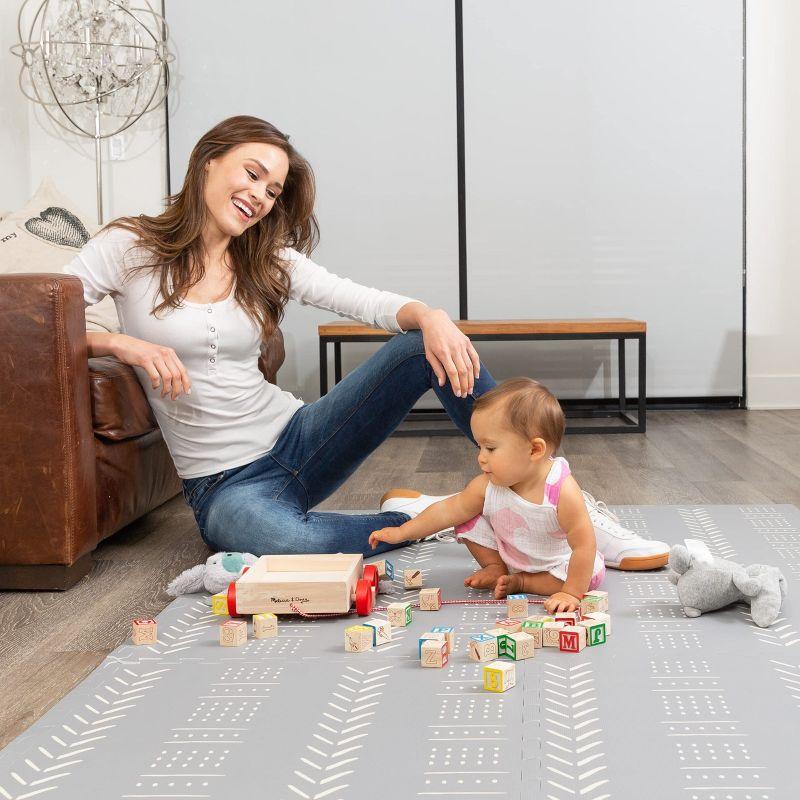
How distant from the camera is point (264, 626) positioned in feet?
4.96

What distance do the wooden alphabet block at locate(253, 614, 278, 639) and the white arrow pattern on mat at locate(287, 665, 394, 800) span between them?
0.64 feet

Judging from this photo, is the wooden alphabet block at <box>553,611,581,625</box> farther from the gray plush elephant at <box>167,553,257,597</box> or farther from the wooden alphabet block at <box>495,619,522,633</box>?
the gray plush elephant at <box>167,553,257,597</box>

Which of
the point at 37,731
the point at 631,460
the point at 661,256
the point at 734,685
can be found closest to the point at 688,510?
the point at 631,460

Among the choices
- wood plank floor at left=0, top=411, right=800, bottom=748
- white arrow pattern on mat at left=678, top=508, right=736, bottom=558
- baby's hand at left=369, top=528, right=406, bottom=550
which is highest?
baby's hand at left=369, top=528, right=406, bottom=550

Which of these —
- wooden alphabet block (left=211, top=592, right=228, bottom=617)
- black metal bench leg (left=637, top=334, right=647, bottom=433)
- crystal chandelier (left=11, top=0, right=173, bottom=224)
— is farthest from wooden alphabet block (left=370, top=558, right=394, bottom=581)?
crystal chandelier (left=11, top=0, right=173, bottom=224)

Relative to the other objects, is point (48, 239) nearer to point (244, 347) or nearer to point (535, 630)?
point (244, 347)

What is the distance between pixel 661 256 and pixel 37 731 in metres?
3.70

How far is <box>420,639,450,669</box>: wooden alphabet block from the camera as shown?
136 centimetres

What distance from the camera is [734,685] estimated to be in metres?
1.27

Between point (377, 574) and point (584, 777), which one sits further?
point (377, 574)

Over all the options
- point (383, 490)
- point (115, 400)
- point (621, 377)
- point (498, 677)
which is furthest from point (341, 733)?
point (621, 377)

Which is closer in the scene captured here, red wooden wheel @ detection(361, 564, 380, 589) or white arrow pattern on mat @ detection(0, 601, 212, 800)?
white arrow pattern on mat @ detection(0, 601, 212, 800)

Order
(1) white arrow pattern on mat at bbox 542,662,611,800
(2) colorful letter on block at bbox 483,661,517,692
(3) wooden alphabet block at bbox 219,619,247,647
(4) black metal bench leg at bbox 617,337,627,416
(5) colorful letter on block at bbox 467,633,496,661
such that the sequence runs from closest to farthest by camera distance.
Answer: (1) white arrow pattern on mat at bbox 542,662,611,800 < (2) colorful letter on block at bbox 483,661,517,692 < (5) colorful letter on block at bbox 467,633,496,661 < (3) wooden alphabet block at bbox 219,619,247,647 < (4) black metal bench leg at bbox 617,337,627,416

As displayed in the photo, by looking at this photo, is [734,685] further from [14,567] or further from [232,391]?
[14,567]
